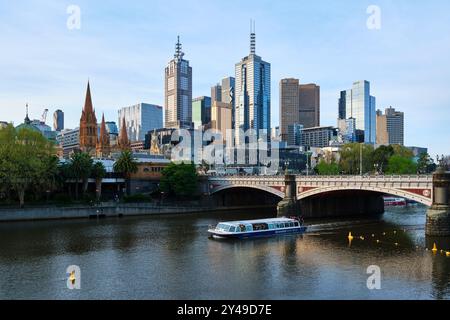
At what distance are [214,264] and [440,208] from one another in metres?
39.3

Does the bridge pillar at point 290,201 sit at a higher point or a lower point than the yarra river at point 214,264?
higher

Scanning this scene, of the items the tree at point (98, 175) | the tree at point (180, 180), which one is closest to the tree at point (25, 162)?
the tree at point (98, 175)

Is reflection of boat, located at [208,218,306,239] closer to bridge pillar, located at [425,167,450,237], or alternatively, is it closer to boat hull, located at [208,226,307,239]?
boat hull, located at [208,226,307,239]

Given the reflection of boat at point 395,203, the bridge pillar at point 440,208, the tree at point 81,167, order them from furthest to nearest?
the reflection of boat at point 395,203
the tree at point 81,167
the bridge pillar at point 440,208

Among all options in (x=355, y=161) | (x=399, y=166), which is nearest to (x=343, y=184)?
(x=399, y=166)

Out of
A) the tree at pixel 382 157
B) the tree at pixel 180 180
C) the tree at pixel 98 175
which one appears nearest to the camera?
the tree at pixel 98 175

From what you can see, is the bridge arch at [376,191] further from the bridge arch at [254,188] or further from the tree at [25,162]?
the tree at [25,162]

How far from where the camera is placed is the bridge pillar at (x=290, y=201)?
97000 mm

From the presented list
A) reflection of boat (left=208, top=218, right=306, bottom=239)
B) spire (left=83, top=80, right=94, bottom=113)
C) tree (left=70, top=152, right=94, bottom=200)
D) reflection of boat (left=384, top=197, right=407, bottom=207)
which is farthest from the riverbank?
spire (left=83, top=80, right=94, bottom=113)

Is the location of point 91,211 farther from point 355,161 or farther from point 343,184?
point 355,161

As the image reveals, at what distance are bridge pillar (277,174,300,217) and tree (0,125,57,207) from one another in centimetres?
5272

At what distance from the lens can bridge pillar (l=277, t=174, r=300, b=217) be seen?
97.0 meters

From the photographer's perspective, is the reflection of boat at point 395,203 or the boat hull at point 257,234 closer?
the boat hull at point 257,234

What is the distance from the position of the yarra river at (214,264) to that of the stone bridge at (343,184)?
22.5 ft
